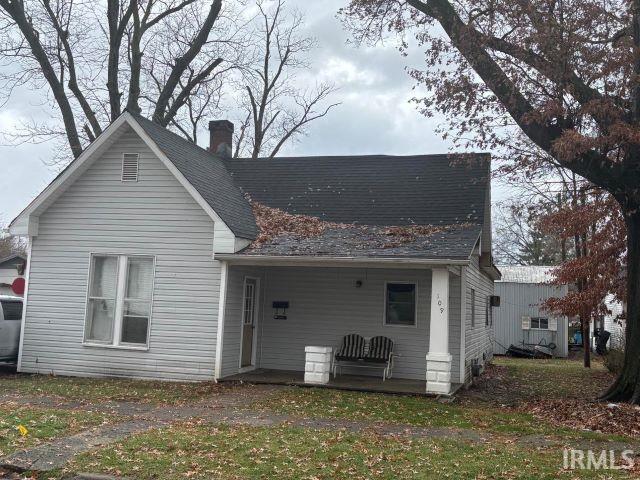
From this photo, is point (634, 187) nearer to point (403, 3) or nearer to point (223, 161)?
point (403, 3)

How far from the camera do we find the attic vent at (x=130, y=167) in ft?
46.4

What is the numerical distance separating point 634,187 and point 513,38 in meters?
3.65

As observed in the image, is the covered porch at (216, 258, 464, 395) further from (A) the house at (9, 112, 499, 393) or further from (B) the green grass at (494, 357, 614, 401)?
(B) the green grass at (494, 357, 614, 401)

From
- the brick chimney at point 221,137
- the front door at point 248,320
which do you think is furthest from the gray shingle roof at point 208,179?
the brick chimney at point 221,137

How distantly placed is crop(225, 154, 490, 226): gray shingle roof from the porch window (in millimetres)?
1560

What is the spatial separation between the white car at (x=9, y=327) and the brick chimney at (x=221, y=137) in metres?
7.36

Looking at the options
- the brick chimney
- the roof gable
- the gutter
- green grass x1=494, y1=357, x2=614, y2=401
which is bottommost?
green grass x1=494, y1=357, x2=614, y2=401

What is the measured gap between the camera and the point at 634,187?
A: 38.2 feet

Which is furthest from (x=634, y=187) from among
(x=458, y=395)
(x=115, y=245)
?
(x=115, y=245)

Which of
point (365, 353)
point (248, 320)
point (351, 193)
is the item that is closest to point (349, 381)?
point (365, 353)

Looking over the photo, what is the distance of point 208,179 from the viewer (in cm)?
1512

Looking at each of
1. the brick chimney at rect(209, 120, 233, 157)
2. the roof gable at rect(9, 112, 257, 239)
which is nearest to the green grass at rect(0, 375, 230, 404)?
the roof gable at rect(9, 112, 257, 239)

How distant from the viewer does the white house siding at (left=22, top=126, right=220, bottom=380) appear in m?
13.5

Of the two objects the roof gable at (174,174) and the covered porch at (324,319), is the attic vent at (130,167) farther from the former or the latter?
the covered porch at (324,319)
